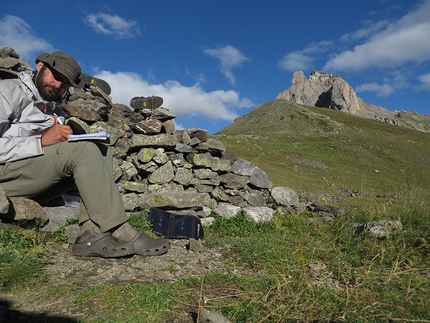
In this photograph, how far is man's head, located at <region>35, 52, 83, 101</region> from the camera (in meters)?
3.52

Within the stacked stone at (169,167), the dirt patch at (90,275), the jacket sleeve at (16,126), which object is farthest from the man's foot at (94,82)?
the dirt patch at (90,275)

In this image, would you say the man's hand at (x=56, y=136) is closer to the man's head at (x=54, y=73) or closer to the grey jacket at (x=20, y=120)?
the grey jacket at (x=20, y=120)

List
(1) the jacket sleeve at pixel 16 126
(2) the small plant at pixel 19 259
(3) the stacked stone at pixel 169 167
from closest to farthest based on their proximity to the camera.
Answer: (2) the small plant at pixel 19 259, (1) the jacket sleeve at pixel 16 126, (3) the stacked stone at pixel 169 167

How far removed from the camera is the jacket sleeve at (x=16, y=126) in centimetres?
326

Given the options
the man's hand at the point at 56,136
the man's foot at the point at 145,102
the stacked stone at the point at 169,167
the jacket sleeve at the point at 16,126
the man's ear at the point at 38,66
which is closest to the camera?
the jacket sleeve at the point at 16,126

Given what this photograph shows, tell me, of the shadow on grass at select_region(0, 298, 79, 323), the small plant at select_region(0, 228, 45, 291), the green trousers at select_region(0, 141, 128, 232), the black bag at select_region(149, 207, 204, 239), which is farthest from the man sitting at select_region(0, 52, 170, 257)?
the black bag at select_region(149, 207, 204, 239)

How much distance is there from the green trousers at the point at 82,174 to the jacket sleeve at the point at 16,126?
0.09 metres

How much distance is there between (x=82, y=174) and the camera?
130 inches

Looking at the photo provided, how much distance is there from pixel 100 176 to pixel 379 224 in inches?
176

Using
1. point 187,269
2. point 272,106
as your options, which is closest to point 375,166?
point 187,269

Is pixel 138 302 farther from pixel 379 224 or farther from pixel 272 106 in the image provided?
pixel 272 106

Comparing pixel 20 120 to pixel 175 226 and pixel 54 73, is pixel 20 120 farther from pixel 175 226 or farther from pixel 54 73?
pixel 175 226

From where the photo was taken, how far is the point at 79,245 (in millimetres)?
3412

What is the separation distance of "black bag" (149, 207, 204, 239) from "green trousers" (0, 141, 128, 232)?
1.88 meters
